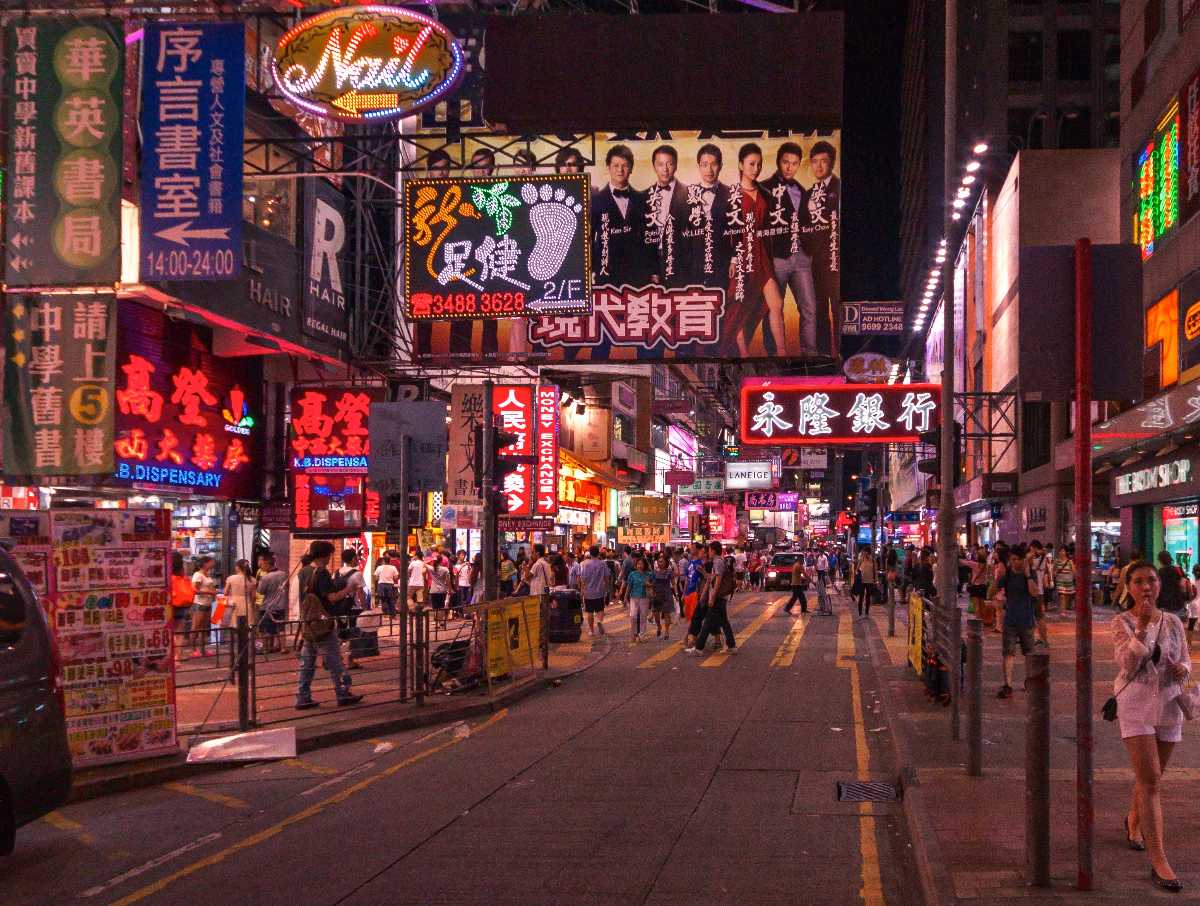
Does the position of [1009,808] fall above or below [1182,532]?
below

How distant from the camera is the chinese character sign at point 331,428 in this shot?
24.5 m

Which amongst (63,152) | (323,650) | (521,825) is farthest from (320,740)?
(63,152)

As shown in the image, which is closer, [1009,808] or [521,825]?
[1009,808]

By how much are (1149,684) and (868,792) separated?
3690 mm

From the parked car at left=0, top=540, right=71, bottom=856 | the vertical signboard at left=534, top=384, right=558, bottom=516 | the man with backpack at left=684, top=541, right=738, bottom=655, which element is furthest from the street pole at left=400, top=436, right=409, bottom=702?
the vertical signboard at left=534, top=384, right=558, bottom=516

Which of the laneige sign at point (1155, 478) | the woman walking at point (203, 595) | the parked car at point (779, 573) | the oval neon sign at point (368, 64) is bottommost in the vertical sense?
the parked car at point (779, 573)

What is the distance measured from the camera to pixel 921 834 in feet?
26.5

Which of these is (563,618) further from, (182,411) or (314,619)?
(314,619)

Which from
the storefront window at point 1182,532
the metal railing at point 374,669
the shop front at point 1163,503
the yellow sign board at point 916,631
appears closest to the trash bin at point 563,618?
the metal railing at point 374,669

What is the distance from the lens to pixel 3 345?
1708cm

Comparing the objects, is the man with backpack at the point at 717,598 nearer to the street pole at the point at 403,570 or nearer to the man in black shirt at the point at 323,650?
the street pole at the point at 403,570

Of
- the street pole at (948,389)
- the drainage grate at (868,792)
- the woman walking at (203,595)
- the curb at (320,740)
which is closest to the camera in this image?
the drainage grate at (868,792)

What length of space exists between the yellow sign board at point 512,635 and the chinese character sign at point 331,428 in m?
6.28

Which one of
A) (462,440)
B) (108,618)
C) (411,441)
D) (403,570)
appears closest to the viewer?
(108,618)
